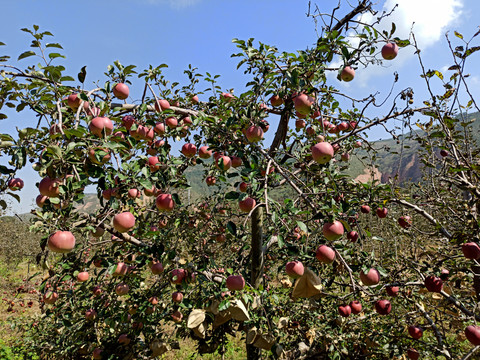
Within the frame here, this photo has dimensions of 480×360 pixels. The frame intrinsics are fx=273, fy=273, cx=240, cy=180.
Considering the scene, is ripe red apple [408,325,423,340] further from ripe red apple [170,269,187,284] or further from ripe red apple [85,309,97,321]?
ripe red apple [85,309,97,321]

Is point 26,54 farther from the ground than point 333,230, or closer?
farther from the ground

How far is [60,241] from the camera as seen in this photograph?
6.08ft

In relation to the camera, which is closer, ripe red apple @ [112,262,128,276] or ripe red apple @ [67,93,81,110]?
ripe red apple @ [67,93,81,110]

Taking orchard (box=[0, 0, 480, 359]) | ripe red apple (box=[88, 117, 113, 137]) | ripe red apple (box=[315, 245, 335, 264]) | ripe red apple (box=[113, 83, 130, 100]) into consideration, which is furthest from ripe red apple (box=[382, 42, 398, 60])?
ripe red apple (box=[88, 117, 113, 137])

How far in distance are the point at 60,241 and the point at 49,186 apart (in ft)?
1.28

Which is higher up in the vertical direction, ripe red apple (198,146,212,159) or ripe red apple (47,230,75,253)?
ripe red apple (198,146,212,159)

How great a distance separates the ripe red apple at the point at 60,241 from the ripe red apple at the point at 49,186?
0.30 m

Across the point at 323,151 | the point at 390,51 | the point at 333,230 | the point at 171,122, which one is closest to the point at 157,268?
the point at 171,122

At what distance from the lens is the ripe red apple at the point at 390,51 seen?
2.58 meters

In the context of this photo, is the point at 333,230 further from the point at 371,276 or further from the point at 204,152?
the point at 204,152

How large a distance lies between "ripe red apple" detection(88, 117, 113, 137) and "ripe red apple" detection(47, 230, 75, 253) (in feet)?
2.38

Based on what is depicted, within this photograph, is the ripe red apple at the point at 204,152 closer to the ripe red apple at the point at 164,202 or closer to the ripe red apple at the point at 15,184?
the ripe red apple at the point at 164,202

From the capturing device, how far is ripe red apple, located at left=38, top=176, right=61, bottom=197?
1738 mm

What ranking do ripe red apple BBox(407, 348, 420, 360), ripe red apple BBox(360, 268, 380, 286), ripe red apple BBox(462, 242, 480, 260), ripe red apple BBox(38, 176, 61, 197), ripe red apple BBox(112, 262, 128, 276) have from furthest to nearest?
ripe red apple BBox(407, 348, 420, 360) → ripe red apple BBox(112, 262, 128, 276) → ripe red apple BBox(360, 268, 380, 286) → ripe red apple BBox(462, 242, 480, 260) → ripe red apple BBox(38, 176, 61, 197)
